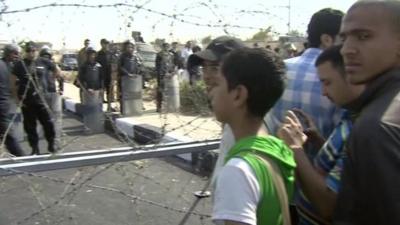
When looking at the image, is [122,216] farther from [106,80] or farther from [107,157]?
[106,80]

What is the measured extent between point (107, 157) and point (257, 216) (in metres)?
1.27

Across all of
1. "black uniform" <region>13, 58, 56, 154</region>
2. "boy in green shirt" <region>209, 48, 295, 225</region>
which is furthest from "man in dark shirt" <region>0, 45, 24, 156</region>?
"boy in green shirt" <region>209, 48, 295, 225</region>

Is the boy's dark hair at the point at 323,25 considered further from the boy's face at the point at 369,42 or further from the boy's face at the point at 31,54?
the boy's face at the point at 31,54

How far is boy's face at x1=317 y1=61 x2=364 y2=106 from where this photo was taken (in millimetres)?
1960

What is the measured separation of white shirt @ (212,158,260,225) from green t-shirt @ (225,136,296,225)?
0.03 m

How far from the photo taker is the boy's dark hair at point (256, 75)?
1607 millimetres

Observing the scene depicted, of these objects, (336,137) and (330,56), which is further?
(330,56)

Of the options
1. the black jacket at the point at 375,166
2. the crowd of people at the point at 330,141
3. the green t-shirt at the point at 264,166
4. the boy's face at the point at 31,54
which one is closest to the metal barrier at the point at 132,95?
the boy's face at the point at 31,54

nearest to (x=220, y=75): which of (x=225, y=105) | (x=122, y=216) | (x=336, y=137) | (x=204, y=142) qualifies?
(x=225, y=105)

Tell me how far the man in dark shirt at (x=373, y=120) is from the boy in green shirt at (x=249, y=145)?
0.23m

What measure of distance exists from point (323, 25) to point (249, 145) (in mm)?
1334

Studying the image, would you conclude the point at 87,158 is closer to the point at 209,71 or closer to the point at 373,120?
the point at 209,71

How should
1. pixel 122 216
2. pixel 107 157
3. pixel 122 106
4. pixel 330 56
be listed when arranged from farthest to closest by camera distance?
pixel 122 106 → pixel 122 216 → pixel 107 157 → pixel 330 56

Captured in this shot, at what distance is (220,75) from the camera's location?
5.52 feet
